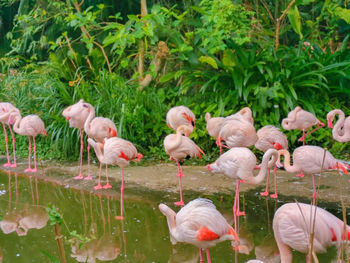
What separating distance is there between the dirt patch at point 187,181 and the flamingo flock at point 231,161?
0.56 ft

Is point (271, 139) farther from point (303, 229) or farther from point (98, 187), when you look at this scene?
point (303, 229)

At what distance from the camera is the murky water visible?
12.8 feet

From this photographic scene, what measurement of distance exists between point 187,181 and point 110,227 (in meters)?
1.58

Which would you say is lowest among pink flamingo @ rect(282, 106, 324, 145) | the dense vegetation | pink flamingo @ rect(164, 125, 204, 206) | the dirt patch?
the dirt patch

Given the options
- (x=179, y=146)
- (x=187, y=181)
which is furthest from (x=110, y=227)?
(x=187, y=181)

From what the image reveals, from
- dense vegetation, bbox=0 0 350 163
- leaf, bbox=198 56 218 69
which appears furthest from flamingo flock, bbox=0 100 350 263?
leaf, bbox=198 56 218 69

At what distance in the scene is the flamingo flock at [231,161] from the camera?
10.3 feet

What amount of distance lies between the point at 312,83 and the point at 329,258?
4.04 m

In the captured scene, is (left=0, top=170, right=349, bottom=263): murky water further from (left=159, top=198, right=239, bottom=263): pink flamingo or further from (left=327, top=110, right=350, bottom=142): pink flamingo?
(left=327, top=110, right=350, bottom=142): pink flamingo

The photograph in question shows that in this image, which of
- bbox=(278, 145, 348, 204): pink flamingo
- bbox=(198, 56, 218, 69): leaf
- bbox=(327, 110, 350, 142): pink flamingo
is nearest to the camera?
bbox=(278, 145, 348, 204): pink flamingo

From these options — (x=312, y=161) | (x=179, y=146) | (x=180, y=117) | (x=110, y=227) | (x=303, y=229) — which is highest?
(x=180, y=117)

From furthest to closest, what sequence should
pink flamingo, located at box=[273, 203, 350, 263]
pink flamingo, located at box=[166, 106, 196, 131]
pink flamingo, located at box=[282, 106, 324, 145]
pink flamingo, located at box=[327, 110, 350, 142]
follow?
pink flamingo, located at box=[166, 106, 196, 131]
pink flamingo, located at box=[282, 106, 324, 145]
pink flamingo, located at box=[327, 110, 350, 142]
pink flamingo, located at box=[273, 203, 350, 263]

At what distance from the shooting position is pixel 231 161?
4512 mm

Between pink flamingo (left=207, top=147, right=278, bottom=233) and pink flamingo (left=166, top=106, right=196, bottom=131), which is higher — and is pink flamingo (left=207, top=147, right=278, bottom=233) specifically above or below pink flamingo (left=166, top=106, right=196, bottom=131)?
below
